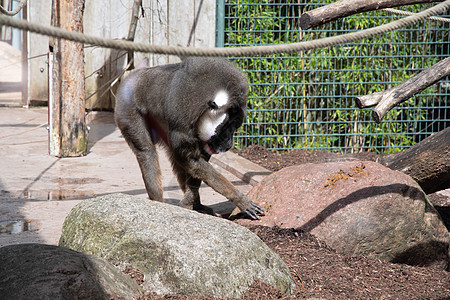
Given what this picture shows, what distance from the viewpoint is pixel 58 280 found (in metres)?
2.41

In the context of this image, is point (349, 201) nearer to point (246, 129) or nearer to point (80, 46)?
point (246, 129)

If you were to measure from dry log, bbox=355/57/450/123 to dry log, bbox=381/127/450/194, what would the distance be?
74 centimetres

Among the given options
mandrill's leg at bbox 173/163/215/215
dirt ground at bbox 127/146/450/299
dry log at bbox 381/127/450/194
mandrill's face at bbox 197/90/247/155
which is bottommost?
dirt ground at bbox 127/146/450/299

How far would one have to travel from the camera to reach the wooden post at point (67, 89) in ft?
22.4

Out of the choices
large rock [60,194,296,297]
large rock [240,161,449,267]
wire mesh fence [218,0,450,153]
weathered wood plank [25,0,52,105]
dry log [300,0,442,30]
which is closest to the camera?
large rock [60,194,296,297]

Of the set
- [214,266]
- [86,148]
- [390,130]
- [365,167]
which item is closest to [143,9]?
[86,148]

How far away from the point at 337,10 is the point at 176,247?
1.90m

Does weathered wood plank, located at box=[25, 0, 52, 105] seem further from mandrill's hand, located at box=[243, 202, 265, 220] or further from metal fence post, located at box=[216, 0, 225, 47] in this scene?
mandrill's hand, located at box=[243, 202, 265, 220]

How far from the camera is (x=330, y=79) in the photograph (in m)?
8.02

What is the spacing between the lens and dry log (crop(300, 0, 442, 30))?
3.39m

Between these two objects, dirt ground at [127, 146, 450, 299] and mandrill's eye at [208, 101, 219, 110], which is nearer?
dirt ground at [127, 146, 450, 299]

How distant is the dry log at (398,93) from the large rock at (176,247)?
133 cm

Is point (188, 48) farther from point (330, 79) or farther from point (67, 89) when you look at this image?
point (330, 79)

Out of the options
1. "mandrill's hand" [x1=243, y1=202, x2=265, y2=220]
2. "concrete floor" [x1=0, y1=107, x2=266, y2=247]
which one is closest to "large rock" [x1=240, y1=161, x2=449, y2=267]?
"mandrill's hand" [x1=243, y1=202, x2=265, y2=220]
